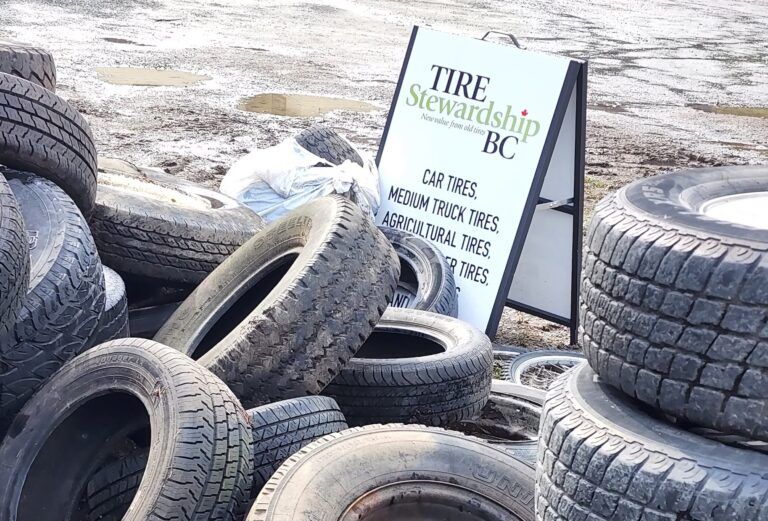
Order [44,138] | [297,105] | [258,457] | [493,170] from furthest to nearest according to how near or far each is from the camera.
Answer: [297,105], [493,170], [44,138], [258,457]

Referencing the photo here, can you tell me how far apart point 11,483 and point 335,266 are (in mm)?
1315

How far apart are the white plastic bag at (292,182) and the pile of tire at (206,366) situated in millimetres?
1062

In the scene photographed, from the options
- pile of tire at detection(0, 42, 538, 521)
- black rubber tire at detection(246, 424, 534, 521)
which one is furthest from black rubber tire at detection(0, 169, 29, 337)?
black rubber tire at detection(246, 424, 534, 521)

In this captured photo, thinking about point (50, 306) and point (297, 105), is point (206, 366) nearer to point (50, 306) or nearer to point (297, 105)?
point (50, 306)

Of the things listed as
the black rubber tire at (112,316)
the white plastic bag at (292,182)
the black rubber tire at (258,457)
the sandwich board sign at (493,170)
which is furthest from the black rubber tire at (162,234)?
the black rubber tire at (258,457)

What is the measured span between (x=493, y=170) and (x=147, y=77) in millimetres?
6846

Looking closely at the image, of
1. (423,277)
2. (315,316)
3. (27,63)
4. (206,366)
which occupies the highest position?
(27,63)

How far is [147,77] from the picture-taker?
11414 millimetres

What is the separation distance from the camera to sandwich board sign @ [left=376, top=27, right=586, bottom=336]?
18.2ft

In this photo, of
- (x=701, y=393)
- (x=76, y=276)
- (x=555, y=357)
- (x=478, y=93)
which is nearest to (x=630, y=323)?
(x=701, y=393)

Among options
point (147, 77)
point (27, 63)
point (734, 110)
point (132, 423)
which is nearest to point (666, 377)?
point (132, 423)

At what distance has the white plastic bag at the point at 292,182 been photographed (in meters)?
5.83

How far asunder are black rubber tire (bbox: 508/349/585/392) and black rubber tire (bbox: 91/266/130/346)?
2.11m

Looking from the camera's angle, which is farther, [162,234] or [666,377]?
[162,234]
